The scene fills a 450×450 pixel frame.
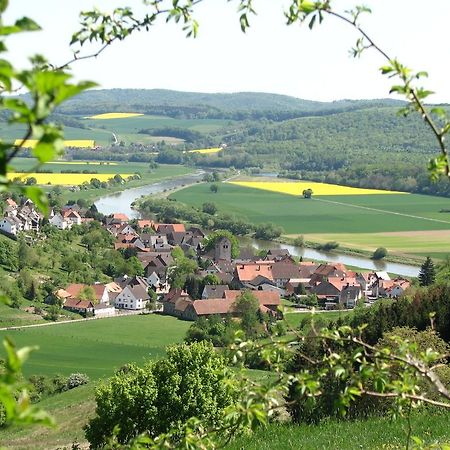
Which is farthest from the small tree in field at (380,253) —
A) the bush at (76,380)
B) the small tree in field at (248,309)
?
the bush at (76,380)

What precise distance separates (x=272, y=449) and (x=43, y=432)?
1522 centimetres

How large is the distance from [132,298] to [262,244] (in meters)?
20.5

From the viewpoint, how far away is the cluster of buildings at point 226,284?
45594 mm

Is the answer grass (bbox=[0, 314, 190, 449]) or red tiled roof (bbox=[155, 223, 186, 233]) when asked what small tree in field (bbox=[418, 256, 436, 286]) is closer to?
grass (bbox=[0, 314, 190, 449])

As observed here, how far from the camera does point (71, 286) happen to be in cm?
4731

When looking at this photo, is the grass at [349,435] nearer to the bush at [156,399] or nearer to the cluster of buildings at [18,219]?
the bush at [156,399]

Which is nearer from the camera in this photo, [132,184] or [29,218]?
[29,218]

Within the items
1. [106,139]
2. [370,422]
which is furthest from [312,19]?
[106,139]

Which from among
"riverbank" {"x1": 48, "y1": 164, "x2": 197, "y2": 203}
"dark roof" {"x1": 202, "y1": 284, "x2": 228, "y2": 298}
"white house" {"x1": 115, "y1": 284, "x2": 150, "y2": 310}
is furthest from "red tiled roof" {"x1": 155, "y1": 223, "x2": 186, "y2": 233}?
"white house" {"x1": 115, "y1": 284, "x2": 150, "y2": 310}

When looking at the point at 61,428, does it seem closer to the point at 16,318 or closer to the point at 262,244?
the point at 16,318

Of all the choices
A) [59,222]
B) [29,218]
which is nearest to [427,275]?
[29,218]

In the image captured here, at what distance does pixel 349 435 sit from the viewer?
8836mm

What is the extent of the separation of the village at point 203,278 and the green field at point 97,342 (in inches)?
111

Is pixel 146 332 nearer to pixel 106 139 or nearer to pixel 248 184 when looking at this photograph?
pixel 248 184
